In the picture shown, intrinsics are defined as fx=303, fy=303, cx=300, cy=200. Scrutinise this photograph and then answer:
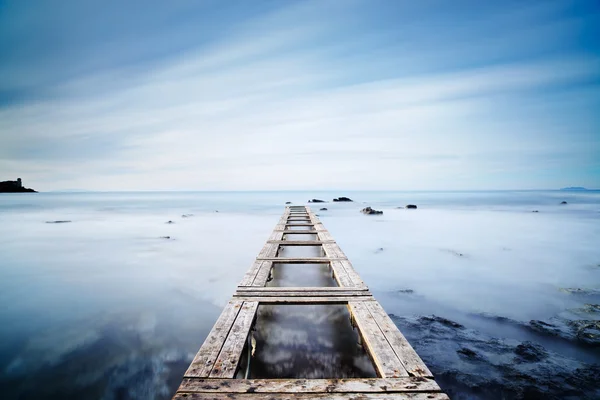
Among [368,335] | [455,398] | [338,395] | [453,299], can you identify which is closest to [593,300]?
[453,299]

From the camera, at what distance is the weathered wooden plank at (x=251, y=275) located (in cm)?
445

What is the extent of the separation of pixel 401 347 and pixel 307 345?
1.55 metres

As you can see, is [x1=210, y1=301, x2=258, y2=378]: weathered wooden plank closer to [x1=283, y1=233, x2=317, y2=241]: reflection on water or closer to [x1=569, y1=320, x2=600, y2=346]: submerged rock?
[x1=569, y1=320, x2=600, y2=346]: submerged rock

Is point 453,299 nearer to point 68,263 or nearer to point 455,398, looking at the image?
point 455,398

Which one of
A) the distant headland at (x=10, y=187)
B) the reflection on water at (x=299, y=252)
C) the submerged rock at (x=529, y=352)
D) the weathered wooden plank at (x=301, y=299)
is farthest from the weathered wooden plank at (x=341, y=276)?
the distant headland at (x=10, y=187)

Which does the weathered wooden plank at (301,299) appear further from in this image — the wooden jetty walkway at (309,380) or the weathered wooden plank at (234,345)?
the weathered wooden plank at (234,345)

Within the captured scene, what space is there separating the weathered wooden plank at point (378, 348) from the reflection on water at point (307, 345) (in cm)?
63

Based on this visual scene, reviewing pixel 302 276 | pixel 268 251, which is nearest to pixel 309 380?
pixel 268 251

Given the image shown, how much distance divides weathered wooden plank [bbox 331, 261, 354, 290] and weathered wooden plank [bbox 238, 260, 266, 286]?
52.6 inches

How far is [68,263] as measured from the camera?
840 centimetres

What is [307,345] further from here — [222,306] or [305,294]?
[222,306]

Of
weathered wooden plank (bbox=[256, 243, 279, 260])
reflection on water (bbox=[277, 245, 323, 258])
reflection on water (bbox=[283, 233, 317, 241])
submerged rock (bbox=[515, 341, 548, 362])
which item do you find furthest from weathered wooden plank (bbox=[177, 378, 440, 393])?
reflection on water (bbox=[283, 233, 317, 241])

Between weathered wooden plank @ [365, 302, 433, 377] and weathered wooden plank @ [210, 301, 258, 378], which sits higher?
weathered wooden plank @ [365, 302, 433, 377]

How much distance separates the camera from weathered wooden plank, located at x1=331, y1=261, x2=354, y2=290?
177 inches
